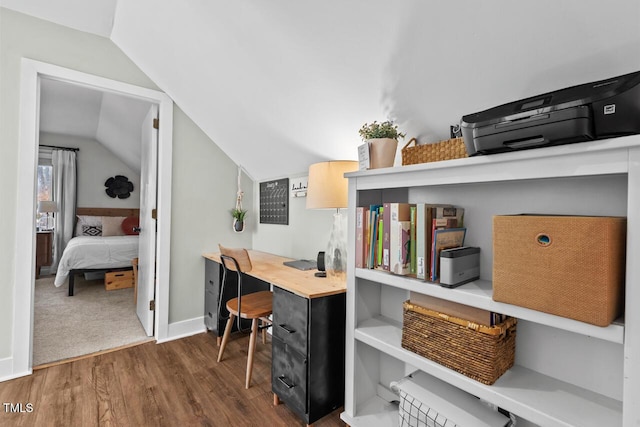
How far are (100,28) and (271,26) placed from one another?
162cm

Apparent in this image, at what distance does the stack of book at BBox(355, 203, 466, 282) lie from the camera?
1.26 m

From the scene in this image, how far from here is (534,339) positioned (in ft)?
4.01

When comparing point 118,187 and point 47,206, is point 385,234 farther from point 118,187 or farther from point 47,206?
point 118,187

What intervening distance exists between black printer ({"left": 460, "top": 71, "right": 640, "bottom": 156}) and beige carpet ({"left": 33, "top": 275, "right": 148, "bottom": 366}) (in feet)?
9.74

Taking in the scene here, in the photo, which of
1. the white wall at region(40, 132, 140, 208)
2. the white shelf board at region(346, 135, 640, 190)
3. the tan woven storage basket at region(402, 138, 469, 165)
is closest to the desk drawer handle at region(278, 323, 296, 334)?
the white shelf board at region(346, 135, 640, 190)

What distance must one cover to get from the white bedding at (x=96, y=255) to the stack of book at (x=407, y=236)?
4.07 metres

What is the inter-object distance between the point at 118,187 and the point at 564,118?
6.90m

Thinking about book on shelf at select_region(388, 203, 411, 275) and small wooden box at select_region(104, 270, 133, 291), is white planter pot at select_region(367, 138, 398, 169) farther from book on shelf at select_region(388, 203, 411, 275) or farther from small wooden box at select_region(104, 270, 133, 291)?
small wooden box at select_region(104, 270, 133, 291)

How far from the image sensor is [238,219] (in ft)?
9.85

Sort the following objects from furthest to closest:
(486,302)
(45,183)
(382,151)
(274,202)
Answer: (45,183)
(274,202)
(382,151)
(486,302)

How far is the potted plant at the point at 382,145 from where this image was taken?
1.43 metres

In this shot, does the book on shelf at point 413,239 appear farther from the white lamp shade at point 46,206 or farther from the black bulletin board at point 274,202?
the white lamp shade at point 46,206

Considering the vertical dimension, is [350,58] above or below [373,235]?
above

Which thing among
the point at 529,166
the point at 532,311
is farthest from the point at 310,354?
the point at 529,166
